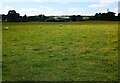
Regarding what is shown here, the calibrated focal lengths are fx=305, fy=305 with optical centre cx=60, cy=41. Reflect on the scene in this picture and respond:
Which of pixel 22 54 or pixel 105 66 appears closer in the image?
pixel 105 66

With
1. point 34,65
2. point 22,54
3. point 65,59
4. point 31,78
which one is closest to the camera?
point 31,78

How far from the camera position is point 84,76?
10.7 metres

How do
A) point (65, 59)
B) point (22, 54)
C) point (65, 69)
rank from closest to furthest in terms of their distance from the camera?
point (65, 69), point (65, 59), point (22, 54)

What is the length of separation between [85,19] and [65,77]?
11721cm

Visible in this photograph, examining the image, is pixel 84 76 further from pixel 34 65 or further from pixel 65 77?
pixel 34 65

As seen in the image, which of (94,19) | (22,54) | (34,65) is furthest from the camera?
(94,19)

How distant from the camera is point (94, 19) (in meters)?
124

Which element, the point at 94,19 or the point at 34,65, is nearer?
the point at 34,65

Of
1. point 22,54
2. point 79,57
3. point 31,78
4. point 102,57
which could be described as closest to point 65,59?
point 79,57

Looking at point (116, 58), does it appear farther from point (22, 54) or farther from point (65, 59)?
point (22, 54)

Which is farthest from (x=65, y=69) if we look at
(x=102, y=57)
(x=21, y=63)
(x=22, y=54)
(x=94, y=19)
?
(x=94, y=19)

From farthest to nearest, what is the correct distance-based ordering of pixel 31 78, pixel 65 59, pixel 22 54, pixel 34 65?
pixel 22 54 → pixel 65 59 → pixel 34 65 → pixel 31 78

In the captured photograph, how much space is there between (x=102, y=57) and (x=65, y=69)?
3.48 metres

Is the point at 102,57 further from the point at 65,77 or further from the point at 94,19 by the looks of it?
the point at 94,19
